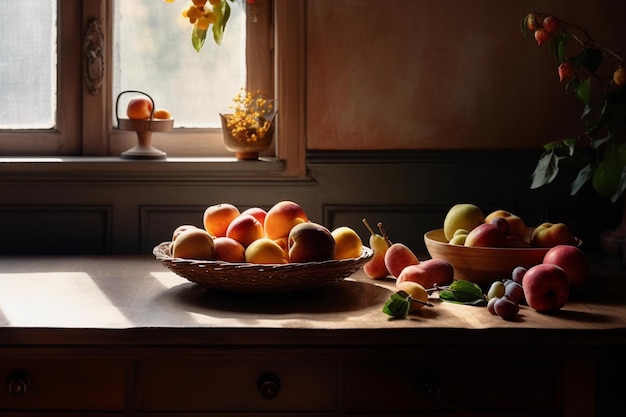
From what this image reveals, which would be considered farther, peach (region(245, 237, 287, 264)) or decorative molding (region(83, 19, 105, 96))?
decorative molding (region(83, 19, 105, 96))

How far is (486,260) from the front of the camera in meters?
1.82

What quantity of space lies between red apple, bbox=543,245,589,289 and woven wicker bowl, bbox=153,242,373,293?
0.41m

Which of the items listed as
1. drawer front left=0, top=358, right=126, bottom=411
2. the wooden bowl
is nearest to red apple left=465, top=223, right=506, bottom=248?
the wooden bowl

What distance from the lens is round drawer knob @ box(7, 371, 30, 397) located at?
1.56m

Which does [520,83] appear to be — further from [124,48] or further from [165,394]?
[165,394]

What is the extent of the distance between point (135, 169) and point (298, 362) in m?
0.90

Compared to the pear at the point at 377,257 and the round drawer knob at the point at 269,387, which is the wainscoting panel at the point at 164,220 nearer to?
the pear at the point at 377,257

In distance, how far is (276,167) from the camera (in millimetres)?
2268

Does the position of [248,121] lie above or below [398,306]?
above

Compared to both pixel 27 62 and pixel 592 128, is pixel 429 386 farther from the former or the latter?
pixel 27 62

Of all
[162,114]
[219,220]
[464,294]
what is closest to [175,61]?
[162,114]

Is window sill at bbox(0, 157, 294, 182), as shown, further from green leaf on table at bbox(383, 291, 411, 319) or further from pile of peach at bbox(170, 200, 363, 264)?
green leaf on table at bbox(383, 291, 411, 319)

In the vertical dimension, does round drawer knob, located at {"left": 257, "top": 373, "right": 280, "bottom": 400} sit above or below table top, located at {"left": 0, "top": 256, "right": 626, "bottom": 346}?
below

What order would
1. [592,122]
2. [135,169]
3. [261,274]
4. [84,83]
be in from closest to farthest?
[261,274] < [592,122] < [135,169] < [84,83]
